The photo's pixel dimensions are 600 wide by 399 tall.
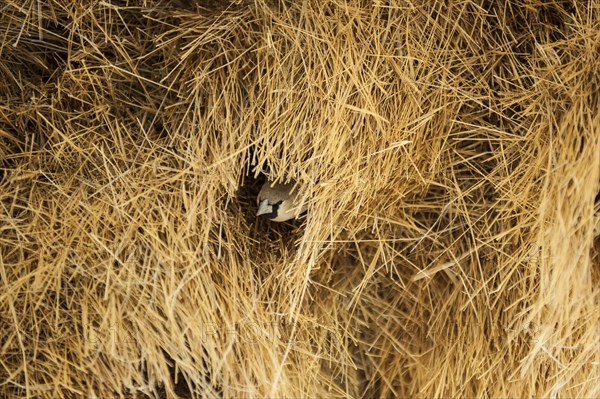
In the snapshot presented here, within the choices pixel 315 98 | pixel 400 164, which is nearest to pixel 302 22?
pixel 315 98

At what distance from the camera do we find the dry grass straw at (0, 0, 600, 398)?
111 cm

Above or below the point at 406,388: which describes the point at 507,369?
above

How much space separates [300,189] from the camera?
1137 millimetres

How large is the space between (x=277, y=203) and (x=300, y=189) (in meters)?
0.06

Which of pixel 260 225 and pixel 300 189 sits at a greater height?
pixel 300 189

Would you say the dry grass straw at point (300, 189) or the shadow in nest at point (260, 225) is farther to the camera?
the shadow in nest at point (260, 225)

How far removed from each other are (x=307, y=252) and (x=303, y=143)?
185 mm

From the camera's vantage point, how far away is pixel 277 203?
1.17 metres

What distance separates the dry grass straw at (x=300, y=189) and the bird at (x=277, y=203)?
39 mm

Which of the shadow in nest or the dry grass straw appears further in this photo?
the shadow in nest

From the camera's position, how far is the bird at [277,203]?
1.17 meters

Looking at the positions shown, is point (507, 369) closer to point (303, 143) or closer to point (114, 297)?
point (303, 143)

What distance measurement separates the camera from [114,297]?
1105 millimetres

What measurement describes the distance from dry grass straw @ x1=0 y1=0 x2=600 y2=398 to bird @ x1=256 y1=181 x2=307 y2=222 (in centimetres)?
4
